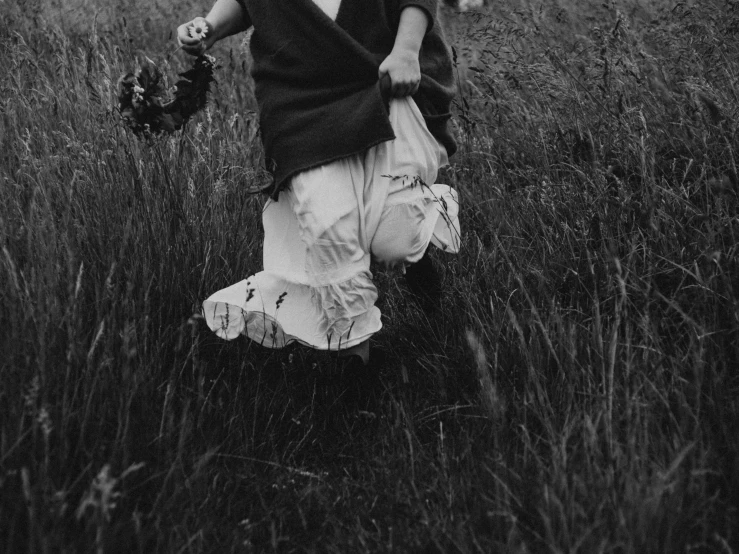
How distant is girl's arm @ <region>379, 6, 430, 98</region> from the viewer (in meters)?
2.00

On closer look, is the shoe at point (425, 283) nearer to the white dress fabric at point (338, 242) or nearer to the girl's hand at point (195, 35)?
the white dress fabric at point (338, 242)

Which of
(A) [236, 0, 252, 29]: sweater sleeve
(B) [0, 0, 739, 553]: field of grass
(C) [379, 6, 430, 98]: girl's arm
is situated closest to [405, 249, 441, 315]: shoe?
(B) [0, 0, 739, 553]: field of grass

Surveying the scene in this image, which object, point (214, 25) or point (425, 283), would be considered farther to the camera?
point (425, 283)

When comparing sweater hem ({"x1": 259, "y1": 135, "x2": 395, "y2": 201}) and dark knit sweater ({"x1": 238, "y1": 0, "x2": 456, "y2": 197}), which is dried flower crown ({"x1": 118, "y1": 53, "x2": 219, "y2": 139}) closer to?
dark knit sweater ({"x1": 238, "y1": 0, "x2": 456, "y2": 197})

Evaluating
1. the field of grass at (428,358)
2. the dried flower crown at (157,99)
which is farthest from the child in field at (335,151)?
the field of grass at (428,358)

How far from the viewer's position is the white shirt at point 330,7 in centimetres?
209

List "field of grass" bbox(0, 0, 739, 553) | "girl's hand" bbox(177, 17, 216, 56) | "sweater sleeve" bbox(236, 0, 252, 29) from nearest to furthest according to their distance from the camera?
"field of grass" bbox(0, 0, 739, 553) → "girl's hand" bbox(177, 17, 216, 56) → "sweater sleeve" bbox(236, 0, 252, 29)

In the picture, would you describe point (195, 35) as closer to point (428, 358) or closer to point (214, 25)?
point (214, 25)

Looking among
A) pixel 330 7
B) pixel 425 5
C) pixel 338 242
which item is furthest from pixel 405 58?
pixel 338 242

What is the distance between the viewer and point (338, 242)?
2029mm

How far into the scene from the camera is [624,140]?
284 centimetres

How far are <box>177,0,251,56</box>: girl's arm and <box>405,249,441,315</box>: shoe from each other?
95 centimetres

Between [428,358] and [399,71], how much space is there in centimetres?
93

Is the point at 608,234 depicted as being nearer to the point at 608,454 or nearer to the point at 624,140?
the point at 624,140
